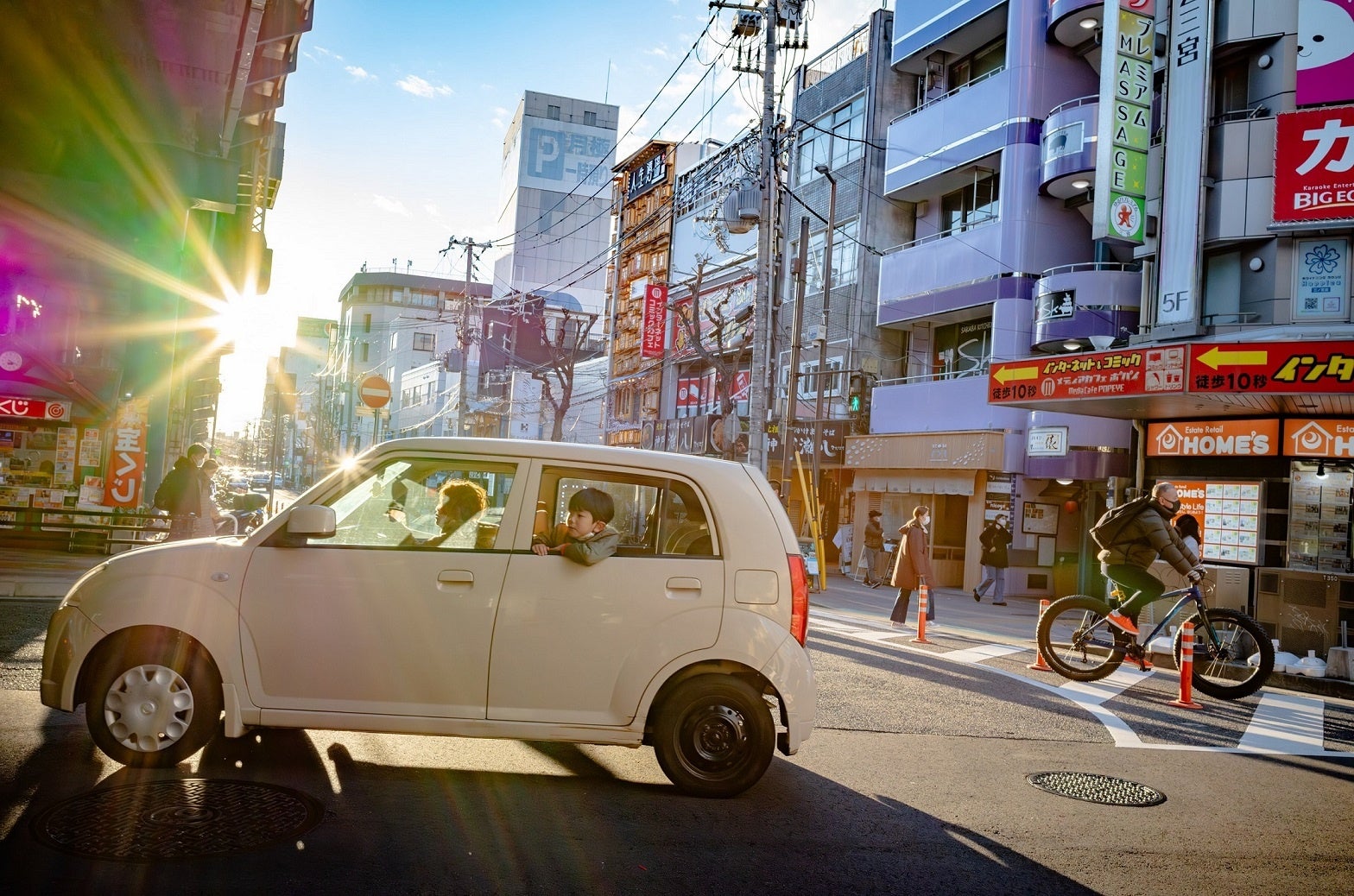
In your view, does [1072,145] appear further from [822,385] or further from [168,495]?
[168,495]

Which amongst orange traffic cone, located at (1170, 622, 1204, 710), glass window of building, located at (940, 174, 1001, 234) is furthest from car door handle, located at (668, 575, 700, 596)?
glass window of building, located at (940, 174, 1001, 234)

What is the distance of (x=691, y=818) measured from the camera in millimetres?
5223

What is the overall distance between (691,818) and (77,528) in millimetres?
16067

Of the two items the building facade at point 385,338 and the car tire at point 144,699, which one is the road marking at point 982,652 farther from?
the building facade at point 385,338

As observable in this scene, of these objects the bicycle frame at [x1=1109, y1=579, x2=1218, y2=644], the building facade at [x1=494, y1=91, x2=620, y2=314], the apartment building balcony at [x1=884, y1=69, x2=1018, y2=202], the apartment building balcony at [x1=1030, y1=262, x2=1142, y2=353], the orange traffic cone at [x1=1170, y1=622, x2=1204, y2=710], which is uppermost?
the building facade at [x1=494, y1=91, x2=620, y2=314]

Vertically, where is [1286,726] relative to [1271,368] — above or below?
below

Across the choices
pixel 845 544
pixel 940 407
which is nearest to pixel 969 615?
pixel 940 407

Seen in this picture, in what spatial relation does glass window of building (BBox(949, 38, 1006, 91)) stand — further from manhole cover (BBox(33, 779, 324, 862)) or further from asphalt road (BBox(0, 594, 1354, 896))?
manhole cover (BBox(33, 779, 324, 862))

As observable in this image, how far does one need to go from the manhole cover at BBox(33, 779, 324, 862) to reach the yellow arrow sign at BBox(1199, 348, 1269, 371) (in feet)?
48.2

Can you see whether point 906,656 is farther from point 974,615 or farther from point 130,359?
point 130,359

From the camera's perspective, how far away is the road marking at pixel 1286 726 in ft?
26.3

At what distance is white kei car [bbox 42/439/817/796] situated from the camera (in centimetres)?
535

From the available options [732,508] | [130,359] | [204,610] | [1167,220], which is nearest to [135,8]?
[204,610]

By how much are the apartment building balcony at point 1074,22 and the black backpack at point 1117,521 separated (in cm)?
1687
